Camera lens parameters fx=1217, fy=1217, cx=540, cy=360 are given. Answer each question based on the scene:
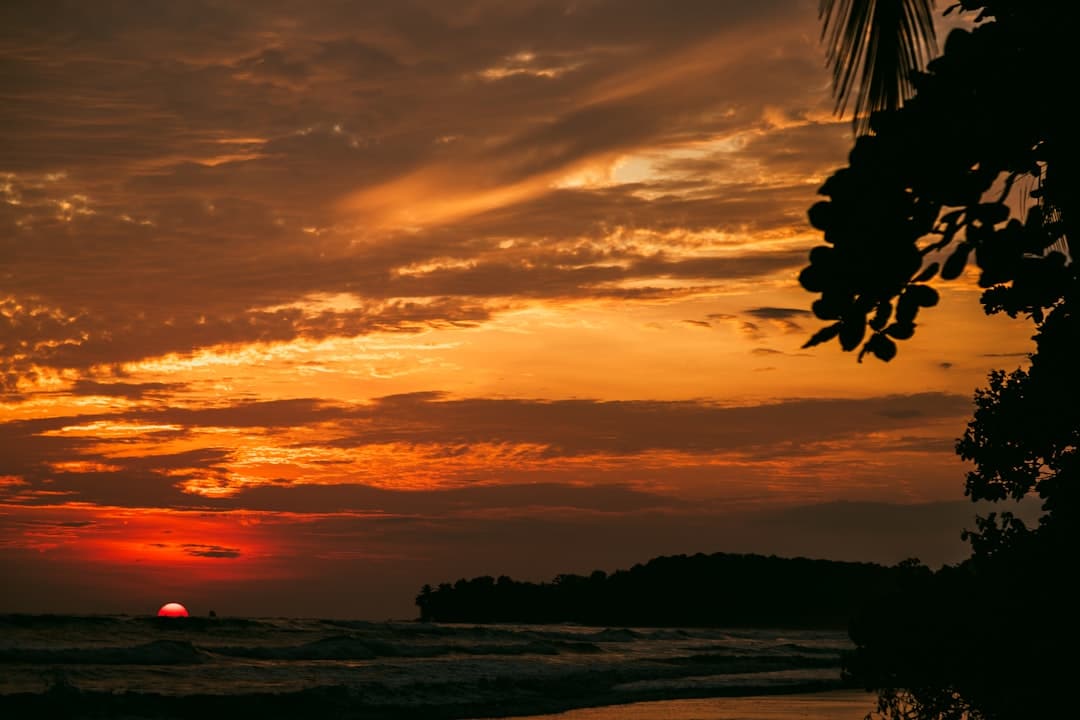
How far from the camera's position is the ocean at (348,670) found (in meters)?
26.3

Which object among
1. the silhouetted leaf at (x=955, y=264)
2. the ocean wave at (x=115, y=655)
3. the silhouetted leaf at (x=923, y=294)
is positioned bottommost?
the ocean wave at (x=115, y=655)

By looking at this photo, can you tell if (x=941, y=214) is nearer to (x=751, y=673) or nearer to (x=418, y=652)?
(x=751, y=673)

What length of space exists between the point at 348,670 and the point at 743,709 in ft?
43.9

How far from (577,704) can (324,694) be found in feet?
19.0

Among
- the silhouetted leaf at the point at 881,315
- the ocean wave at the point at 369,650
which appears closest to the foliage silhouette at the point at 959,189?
the silhouetted leaf at the point at 881,315

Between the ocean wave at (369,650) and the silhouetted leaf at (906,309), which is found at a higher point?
the silhouetted leaf at (906,309)

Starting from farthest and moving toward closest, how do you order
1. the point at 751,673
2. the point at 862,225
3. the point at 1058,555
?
1. the point at 751,673
2. the point at 1058,555
3. the point at 862,225

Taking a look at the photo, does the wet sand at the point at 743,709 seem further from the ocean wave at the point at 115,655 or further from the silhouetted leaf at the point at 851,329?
the silhouetted leaf at the point at 851,329

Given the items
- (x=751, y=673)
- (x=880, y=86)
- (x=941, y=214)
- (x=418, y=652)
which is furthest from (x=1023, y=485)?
(x=418, y=652)

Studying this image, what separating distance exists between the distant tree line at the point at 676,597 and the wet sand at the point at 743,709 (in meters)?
68.8

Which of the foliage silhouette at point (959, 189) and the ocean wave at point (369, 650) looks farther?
the ocean wave at point (369, 650)

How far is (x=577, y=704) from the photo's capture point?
2795cm

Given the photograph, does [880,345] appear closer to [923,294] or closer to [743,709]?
[923,294]

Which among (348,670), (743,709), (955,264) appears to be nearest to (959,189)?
(955,264)
